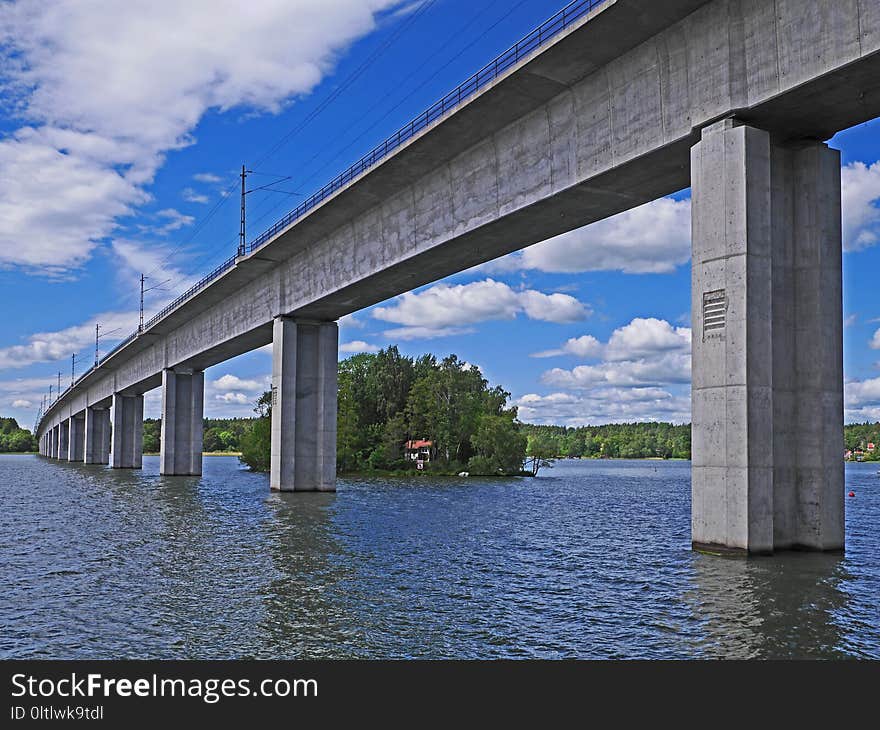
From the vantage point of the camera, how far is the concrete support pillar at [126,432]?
92500mm

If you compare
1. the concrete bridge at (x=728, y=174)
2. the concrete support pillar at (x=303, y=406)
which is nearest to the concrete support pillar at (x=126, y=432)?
Answer: the concrete support pillar at (x=303, y=406)

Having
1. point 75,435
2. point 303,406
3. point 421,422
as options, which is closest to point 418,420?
point 421,422

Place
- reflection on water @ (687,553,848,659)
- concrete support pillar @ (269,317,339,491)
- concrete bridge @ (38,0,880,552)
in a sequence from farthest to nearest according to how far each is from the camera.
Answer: concrete support pillar @ (269,317,339,491) < concrete bridge @ (38,0,880,552) < reflection on water @ (687,553,848,659)

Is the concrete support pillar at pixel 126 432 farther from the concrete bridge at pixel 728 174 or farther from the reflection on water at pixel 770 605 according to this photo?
the reflection on water at pixel 770 605

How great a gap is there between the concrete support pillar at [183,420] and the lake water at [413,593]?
4182 centimetres

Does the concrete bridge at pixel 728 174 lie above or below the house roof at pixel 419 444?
above

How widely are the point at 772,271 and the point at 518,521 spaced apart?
1607cm

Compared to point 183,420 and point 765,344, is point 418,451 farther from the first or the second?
point 765,344

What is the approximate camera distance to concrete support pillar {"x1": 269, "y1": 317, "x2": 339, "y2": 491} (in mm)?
45844

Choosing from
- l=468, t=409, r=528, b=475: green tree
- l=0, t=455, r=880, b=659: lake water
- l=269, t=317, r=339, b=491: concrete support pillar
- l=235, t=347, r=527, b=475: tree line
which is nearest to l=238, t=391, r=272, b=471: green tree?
l=235, t=347, r=527, b=475: tree line

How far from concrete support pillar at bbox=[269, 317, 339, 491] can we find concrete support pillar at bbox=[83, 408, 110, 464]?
256ft

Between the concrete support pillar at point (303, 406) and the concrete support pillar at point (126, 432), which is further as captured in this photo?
the concrete support pillar at point (126, 432)

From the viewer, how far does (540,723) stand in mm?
7766

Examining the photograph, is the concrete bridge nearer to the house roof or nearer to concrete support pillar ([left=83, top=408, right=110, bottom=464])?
the house roof
